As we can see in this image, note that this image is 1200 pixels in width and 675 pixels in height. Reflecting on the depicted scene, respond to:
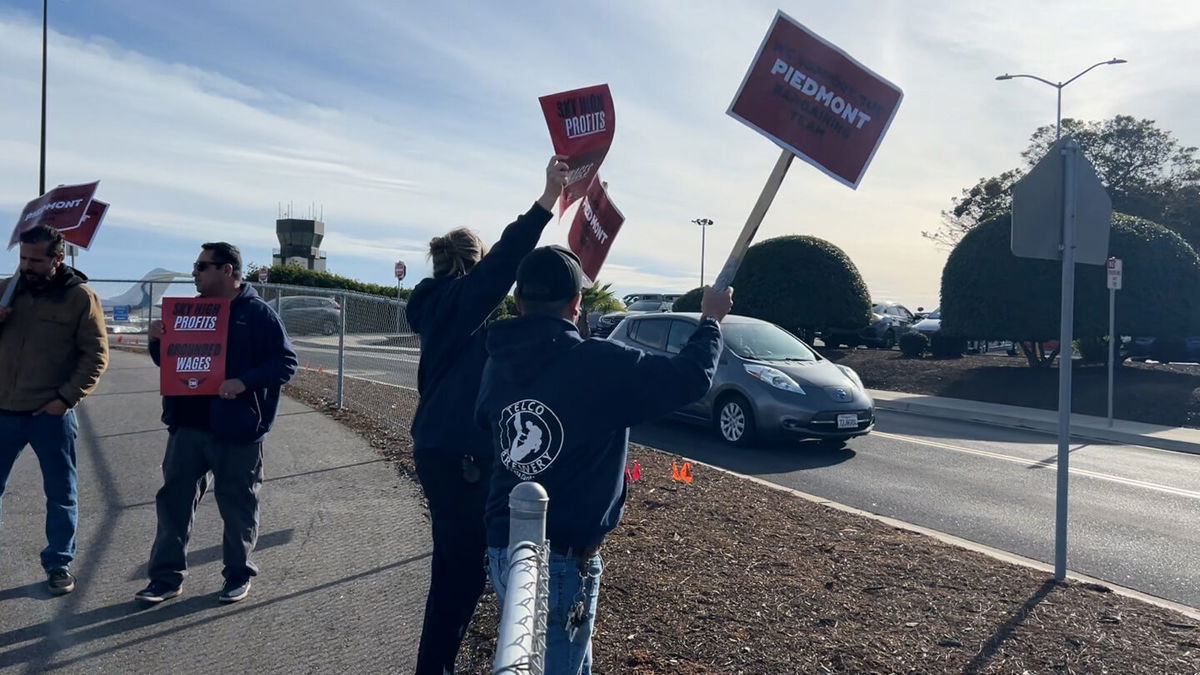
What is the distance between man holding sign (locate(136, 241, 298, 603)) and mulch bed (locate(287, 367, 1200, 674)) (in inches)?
53.9

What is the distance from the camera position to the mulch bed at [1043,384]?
16578 mm

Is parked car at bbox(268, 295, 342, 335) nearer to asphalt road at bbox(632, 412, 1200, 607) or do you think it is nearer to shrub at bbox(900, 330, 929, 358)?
asphalt road at bbox(632, 412, 1200, 607)

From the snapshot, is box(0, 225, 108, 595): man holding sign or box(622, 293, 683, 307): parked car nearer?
box(0, 225, 108, 595): man holding sign

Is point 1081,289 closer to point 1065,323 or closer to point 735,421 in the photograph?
point 735,421

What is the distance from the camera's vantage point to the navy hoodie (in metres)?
2.46

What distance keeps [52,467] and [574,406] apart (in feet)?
12.3

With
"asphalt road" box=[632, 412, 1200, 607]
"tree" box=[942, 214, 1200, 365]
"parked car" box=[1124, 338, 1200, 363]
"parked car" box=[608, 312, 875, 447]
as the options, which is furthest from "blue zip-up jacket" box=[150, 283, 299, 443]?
"parked car" box=[1124, 338, 1200, 363]

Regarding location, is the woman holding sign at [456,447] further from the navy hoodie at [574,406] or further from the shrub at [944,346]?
the shrub at [944,346]

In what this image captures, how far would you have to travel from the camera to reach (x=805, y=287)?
86.9ft

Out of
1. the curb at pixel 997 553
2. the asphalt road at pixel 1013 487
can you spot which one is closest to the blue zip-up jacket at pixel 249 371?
the curb at pixel 997 553

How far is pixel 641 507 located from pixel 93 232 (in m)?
6.32

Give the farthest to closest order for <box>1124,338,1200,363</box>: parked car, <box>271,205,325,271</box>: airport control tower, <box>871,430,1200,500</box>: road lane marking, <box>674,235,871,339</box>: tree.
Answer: <box>271,205,325,271</box>: airport control tower
<box>1124,338,1200,363</box>: parked car
<box>674,235,871,339</box>: tree
<box>871,430,1200,500</box>: road lane marking

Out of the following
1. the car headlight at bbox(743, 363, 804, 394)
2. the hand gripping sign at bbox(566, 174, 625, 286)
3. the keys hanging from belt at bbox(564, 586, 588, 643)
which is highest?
the hand gripping sign at bbox(566, 174, 625, 286)

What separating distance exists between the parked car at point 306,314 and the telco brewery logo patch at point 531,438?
11.3 m
